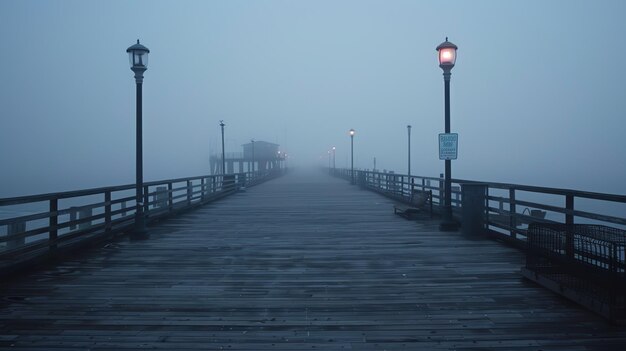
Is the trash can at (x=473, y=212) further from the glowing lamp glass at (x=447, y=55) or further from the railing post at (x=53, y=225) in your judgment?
the railing post at (x=53, y=225)

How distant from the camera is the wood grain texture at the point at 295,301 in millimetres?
3945

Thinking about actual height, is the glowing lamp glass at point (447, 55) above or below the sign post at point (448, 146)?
above

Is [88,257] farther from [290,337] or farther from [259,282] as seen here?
[290,337]

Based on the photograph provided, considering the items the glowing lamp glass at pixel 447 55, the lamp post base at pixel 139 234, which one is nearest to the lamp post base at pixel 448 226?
the glowing lamp glass at pixel 447 55

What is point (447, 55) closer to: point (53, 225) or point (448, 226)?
point (448, 226)

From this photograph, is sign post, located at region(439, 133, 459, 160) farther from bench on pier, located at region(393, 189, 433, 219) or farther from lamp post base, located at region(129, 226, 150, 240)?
lamp post base, located at region(129, 226, 150, 240)

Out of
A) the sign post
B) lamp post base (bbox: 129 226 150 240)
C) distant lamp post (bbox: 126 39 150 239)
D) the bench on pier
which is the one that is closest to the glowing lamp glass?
the sign post

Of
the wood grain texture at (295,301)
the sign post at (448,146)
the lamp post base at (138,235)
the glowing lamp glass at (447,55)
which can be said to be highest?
the glowing lamp glass at (447,55)

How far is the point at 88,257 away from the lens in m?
7.34

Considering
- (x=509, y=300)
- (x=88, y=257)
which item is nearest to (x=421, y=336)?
(x=509, y=300)

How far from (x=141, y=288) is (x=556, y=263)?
5203mm

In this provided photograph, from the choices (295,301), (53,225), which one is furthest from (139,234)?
(295,301)

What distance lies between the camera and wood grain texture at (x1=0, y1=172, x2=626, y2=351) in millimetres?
3945

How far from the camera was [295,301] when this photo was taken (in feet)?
16.4
